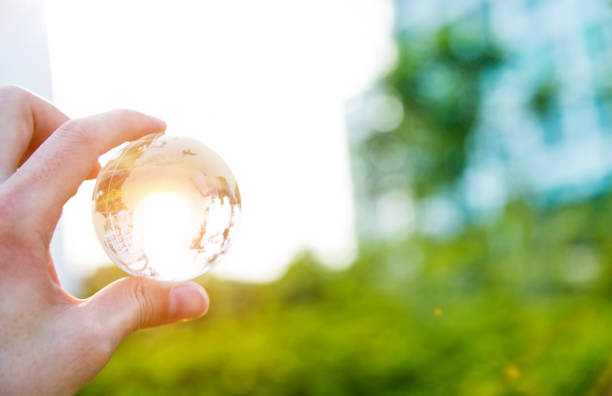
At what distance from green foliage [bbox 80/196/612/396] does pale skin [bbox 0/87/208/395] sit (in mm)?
2524

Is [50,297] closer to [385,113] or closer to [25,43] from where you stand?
[25,43]

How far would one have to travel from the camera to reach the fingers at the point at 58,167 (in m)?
1.38

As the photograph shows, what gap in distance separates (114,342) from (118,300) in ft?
0.41

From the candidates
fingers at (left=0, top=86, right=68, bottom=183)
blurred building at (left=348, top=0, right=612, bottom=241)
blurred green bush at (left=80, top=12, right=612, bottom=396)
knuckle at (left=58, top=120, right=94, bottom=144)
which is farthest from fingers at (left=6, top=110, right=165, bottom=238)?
blurred building at (left=348, top=0, right=612, bottom=241)

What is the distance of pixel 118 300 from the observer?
1.48m

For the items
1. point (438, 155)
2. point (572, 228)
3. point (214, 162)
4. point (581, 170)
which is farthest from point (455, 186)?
point (214, 162)

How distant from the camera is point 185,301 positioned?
1597 mm

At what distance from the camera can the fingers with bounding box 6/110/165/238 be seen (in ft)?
4.53

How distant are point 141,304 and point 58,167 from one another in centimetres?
49

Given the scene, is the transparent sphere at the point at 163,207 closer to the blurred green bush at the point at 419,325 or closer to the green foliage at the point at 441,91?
the blurred green bush at the point at 419,325

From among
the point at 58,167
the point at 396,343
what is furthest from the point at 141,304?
the point at 396,343

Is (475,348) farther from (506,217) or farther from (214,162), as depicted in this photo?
(506,217)

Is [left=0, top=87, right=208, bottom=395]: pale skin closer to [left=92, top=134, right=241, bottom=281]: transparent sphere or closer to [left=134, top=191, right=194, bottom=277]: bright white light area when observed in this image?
[left=92, top=134, right=241, bottom=281]: transparent sphere

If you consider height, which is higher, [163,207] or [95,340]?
[163,207]
